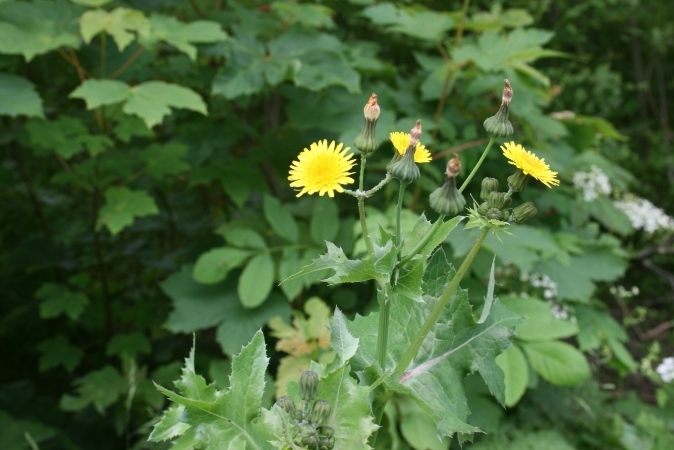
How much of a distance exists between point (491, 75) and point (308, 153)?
5.77ft

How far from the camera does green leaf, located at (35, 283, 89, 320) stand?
2.29 m

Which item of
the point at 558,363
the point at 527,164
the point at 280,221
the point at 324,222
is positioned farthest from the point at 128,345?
Result: the point at 527,164

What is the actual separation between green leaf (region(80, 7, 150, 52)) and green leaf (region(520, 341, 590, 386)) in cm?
164

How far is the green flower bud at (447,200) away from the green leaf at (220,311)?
129cm

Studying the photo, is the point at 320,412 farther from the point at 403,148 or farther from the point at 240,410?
the point at 403,148

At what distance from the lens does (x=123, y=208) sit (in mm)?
2043

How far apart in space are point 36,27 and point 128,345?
127 centimetres

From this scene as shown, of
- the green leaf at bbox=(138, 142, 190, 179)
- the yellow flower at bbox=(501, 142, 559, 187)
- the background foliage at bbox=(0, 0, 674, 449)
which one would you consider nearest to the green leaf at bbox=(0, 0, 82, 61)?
the background foliage at bbox=(0, 0, 674, 449)

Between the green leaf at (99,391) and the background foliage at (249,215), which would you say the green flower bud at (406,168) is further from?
the green leaf at (99,391)

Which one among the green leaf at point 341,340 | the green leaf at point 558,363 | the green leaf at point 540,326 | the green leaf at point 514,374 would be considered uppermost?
the green leaf at point 341,340

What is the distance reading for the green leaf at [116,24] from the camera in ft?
5.91

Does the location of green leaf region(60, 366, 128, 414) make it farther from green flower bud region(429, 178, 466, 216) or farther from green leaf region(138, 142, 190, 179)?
green flower bud region(429, 178, 466, 216)

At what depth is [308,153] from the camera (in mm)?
795

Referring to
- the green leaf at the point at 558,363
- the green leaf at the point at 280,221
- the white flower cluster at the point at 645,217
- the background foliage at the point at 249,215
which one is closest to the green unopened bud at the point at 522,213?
the background foliage at the point at 249,215
